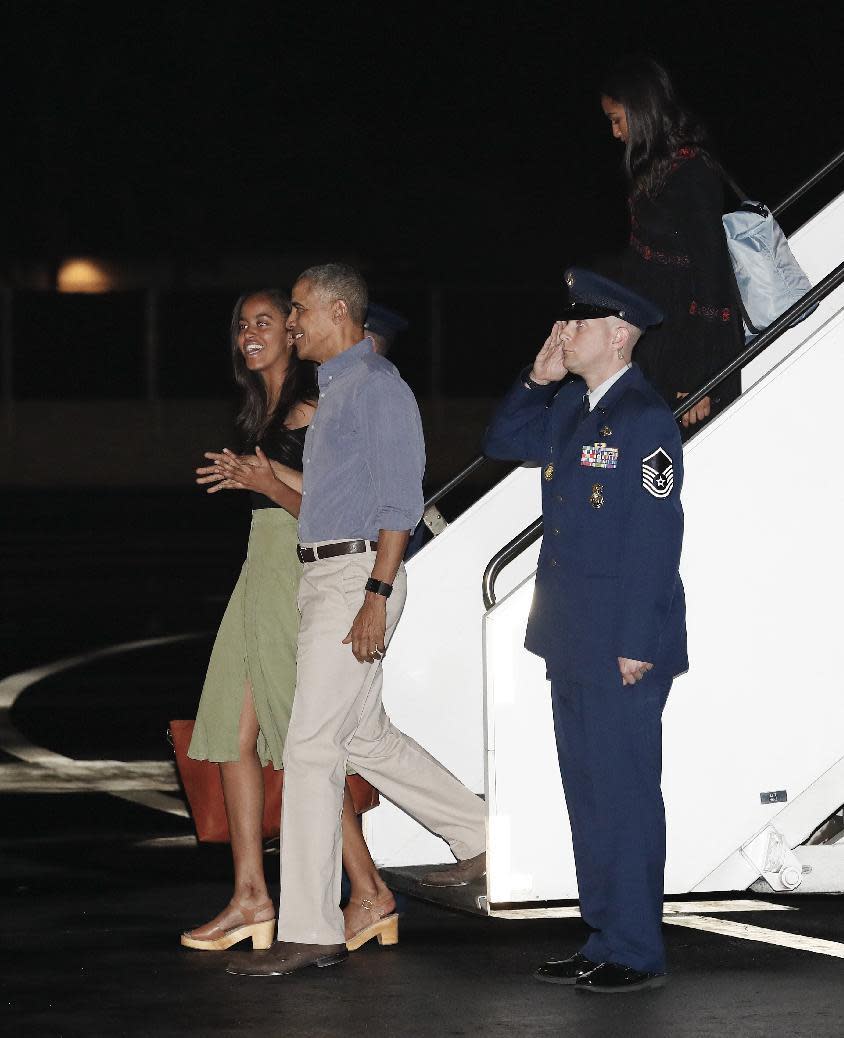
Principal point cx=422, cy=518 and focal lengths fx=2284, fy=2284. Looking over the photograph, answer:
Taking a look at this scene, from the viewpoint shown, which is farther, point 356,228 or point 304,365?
point 356,228

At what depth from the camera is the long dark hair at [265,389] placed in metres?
6.75

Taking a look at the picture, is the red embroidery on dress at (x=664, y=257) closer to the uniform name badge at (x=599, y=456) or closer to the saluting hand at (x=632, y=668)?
the uniform name badge at (x=599, y=456)

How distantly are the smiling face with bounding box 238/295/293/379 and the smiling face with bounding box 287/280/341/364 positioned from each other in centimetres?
19

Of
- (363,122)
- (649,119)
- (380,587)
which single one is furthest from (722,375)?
(363,122)

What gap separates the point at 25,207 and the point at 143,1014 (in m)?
37.4

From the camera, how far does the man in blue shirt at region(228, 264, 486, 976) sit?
6.30 meters

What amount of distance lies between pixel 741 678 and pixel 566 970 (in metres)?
0.98

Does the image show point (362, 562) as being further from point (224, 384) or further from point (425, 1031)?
point (224, 384)

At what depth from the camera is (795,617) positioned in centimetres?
653

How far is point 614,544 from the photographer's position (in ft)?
19.7

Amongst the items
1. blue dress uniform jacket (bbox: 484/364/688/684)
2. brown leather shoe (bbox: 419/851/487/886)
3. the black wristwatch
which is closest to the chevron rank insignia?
blue dress uniform jacket (bbox: 484/364/688/684)

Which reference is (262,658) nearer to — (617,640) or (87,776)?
(617,640)

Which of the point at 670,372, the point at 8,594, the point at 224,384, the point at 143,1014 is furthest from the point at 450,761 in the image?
the point at 224,384

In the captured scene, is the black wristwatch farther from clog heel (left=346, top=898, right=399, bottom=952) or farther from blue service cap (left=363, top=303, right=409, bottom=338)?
blue service cap (left=363, top=303, right=409, bottom=338)
